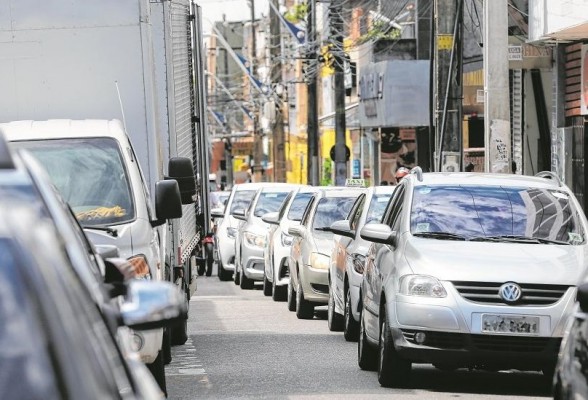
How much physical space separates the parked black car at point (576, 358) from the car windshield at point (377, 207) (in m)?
10.6

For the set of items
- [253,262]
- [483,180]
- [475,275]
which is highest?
[483,180]

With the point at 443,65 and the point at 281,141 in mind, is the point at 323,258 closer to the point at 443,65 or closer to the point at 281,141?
the point at 443,65

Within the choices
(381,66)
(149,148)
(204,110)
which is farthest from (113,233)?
(381,66)

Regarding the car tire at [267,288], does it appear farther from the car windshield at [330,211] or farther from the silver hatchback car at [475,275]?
Result: the silver hatchback car at [475,275]

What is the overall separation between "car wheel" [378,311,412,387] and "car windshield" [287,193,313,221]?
460 inches

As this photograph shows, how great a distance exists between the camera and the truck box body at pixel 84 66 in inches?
502

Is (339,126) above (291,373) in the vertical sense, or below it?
above

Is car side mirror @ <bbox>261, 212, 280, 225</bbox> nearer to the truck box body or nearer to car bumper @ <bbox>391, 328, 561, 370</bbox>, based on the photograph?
the truck box body

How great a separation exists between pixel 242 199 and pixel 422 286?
2110cm

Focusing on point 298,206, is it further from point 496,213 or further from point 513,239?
point 513,239

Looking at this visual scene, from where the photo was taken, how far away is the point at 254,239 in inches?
1083

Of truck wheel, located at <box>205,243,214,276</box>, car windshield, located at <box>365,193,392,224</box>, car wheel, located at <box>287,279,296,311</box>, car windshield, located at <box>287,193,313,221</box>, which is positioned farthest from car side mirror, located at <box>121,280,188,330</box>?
truck wheel, located at <box>205,243,214,276</box>

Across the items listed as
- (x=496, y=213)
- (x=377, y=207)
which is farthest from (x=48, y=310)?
(x=377, y=207)

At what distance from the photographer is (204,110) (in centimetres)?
1895
